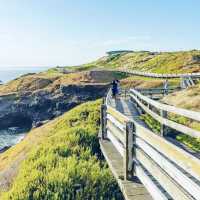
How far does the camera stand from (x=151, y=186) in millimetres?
6742

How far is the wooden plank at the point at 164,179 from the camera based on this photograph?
5.38 meters

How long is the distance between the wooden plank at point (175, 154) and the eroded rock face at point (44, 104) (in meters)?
48.9

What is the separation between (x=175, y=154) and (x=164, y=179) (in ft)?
2.10

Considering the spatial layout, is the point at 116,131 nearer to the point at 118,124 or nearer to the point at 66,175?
the point at 118,124

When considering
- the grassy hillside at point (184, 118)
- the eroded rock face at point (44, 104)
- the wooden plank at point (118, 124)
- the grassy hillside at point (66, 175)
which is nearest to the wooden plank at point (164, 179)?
the wooden plank at point (118, 124)

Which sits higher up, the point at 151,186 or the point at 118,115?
the point at 118,115

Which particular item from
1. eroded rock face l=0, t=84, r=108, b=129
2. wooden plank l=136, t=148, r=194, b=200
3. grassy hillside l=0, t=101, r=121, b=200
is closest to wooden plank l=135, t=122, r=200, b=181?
wooden plank l=136, t=148, r=194, b=200

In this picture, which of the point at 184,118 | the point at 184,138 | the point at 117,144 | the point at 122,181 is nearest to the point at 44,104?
the point at 184,118

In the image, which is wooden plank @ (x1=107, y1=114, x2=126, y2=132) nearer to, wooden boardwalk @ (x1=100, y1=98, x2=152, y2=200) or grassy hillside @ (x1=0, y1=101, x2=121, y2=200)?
wooden boardwalk @ (x1=100, y1=98, x2=152, y2=200)

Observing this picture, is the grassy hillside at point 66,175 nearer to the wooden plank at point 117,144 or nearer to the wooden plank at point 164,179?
the wooden plank at point 117,144

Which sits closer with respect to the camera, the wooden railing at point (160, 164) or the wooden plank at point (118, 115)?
the wooden railing at point (160, 164)

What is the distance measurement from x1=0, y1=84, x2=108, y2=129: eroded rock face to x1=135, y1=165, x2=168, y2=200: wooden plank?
48459 mm

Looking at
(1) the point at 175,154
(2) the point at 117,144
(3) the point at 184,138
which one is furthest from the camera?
(3) the point at 184,138

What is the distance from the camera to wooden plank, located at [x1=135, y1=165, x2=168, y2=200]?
20.3 feet
